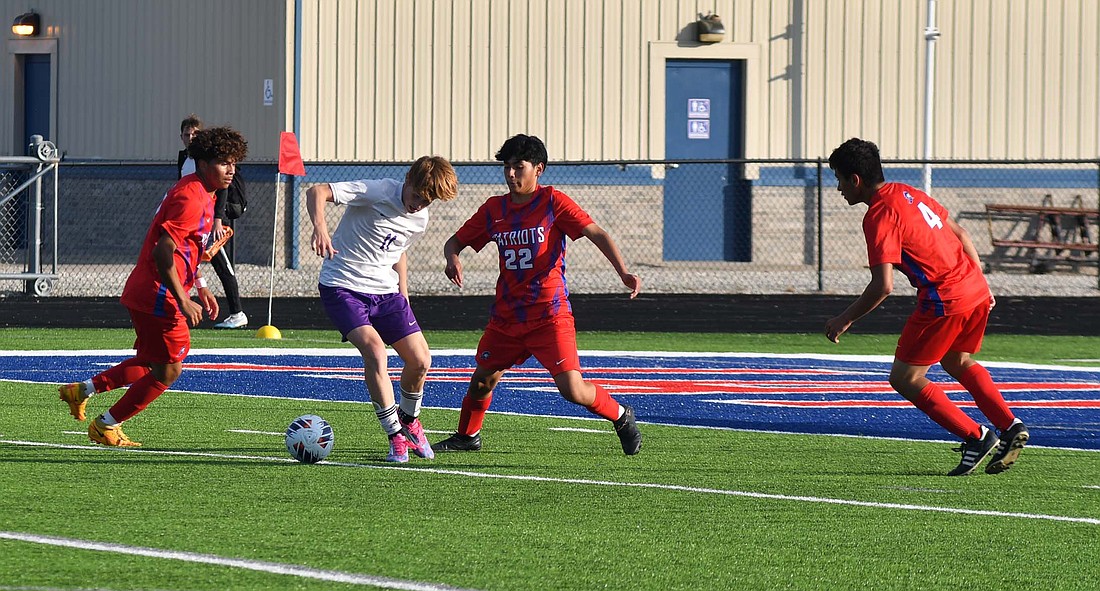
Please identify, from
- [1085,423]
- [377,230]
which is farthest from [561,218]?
[1085,423]

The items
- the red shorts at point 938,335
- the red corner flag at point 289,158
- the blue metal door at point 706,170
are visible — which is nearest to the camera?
the red shorts at point 938,335

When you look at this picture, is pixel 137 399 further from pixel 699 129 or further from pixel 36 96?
pixel 36 96

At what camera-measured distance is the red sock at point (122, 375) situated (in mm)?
9742

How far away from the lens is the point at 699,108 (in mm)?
26828

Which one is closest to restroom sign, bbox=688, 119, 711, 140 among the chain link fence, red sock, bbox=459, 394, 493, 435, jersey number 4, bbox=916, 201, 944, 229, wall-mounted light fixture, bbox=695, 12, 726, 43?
the chain link fence

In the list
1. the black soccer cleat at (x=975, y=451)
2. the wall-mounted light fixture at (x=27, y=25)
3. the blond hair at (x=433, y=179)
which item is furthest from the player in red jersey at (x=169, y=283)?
the wall-mounted light fixture at (x=27, y=25)

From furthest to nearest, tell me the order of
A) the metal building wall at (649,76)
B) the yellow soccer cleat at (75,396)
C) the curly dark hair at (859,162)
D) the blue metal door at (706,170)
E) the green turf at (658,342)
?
the blue metal door at (706,170), the metal building wall at (649,76), the green turf at (658,342), the yellow soccer cleat at (75,396), the curly dark hair at (859,162)

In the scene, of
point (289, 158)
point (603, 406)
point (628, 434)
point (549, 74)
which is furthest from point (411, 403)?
point (549, 74)

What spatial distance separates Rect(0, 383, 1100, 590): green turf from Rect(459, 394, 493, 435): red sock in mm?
162

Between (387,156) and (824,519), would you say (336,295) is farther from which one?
(387,156)

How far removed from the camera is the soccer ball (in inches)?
358

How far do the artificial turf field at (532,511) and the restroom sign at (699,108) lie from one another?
15874 mm

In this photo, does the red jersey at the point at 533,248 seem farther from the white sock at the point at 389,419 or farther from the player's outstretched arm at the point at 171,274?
the player's outstretched arm at the point at 171,274

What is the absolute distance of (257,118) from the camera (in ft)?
83.2
